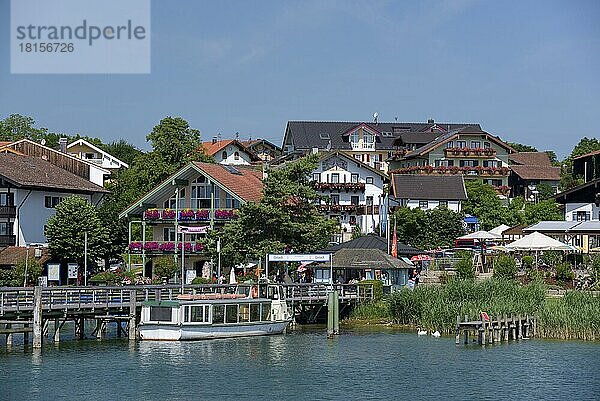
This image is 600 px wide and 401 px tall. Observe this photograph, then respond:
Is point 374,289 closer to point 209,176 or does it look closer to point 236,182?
point 209,176

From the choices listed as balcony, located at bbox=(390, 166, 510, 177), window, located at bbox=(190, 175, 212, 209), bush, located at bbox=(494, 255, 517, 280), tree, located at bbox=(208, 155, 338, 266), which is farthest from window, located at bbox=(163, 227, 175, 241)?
balcony, located at bbox=(390, 166, 510, 177)

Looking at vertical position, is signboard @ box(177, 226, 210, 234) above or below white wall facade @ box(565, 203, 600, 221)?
below

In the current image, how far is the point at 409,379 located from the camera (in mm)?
36406

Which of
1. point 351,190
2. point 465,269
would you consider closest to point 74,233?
point 465,269

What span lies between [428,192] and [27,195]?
32797mm

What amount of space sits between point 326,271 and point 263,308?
971cm

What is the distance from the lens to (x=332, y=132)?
117 meters

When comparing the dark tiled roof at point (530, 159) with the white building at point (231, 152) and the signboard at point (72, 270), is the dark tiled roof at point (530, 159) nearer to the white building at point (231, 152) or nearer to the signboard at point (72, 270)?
the white building at point (231, 152)

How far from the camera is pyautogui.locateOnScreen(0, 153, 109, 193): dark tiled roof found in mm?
74062

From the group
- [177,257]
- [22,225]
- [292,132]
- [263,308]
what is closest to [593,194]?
[177,257]

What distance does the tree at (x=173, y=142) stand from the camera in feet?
274

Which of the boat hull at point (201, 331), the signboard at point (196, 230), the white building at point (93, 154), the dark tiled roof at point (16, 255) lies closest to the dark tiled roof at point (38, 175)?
the dark tiled roof at point (16, 255)

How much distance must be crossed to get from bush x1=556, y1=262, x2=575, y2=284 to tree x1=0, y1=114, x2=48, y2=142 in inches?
3299

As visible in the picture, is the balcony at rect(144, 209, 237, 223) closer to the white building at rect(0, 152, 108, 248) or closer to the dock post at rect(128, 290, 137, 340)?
the white building at rect(0, 152, 108, 248)
